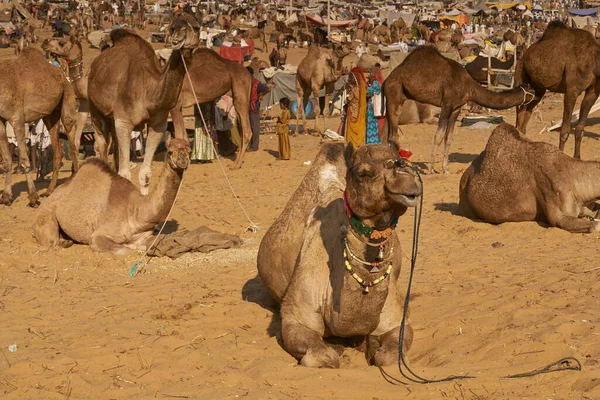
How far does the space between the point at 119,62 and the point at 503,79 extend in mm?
18622

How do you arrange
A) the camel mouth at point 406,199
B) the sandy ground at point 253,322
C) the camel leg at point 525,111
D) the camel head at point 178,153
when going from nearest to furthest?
the camel mouth at point 406,199 < the sandy ground at point 253,322 < the camel head at point 178,153 < the camel leg at point 525,111

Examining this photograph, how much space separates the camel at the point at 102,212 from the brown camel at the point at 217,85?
6.23 meters

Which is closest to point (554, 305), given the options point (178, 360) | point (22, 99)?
point (178, 360)

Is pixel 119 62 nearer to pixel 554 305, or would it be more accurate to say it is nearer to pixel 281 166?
pixel 281 166

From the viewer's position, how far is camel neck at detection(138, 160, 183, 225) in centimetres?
844

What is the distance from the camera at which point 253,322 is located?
647 cm

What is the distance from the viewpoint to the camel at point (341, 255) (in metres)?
4.31

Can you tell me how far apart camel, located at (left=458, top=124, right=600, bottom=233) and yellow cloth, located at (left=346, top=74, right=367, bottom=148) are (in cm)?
669

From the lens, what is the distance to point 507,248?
8539 mm

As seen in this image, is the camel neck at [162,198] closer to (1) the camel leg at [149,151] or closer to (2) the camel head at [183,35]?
(1) the camel leg at [149,151]

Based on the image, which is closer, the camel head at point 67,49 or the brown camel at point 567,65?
the brown camel at point 567,65

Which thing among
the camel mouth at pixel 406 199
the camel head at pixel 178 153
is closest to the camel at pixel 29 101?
the camel head at pixel 178 153

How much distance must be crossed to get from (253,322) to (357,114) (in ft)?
34.1

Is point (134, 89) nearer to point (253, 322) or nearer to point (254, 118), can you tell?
point (253, 322)
